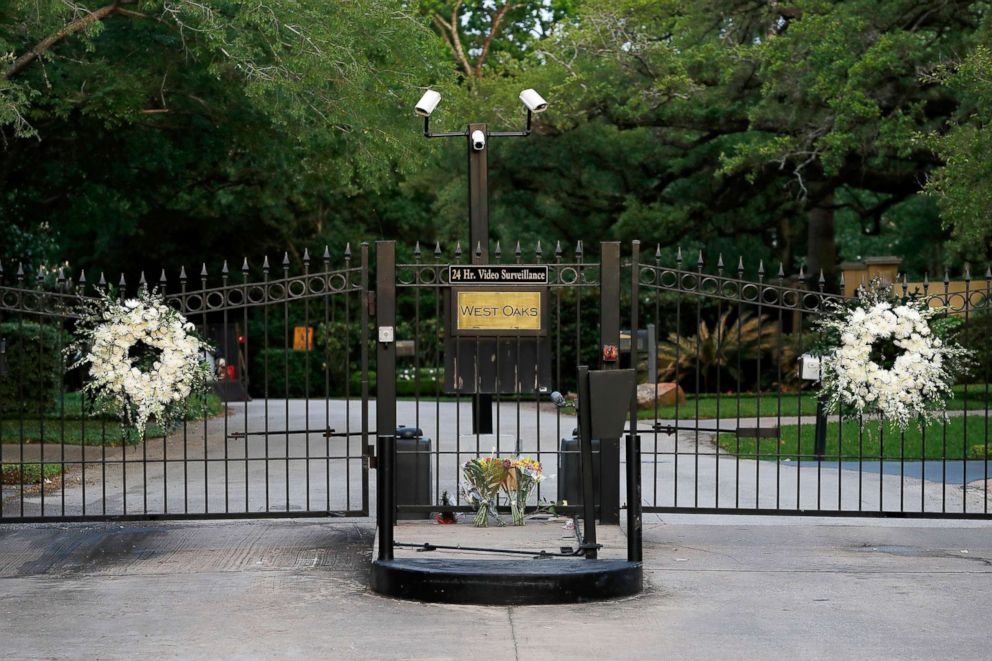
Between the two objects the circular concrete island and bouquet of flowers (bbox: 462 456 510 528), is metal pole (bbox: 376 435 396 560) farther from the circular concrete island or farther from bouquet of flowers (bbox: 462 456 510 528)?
bouquet of flowers (bbox: 462 456 510 528)

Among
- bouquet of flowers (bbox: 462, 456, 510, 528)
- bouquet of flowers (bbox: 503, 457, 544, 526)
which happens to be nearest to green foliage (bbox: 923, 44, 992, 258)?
bouquet of flowers (bbox: 503, 457, 544, 526)

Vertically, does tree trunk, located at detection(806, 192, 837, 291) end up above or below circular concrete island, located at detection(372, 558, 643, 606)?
above

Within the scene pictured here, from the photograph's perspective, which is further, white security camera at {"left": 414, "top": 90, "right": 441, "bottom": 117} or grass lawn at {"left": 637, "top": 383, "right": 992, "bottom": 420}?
grass lawn at {"left": 637, "top": 383, "right": 992, "bottom": 420}

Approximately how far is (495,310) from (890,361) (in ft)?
11.5

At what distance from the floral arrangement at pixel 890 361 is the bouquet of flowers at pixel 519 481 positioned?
2.75m

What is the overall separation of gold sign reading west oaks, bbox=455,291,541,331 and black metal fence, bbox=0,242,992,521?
73mm

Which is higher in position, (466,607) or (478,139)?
(478,139)

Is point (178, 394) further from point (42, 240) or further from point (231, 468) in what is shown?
point (42, 240)

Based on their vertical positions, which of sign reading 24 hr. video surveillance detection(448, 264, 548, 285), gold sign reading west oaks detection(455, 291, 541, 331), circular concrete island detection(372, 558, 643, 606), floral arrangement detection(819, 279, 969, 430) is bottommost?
circular concrete island detection(372, 558, 643, 606)

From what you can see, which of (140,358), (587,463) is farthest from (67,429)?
(587,463)

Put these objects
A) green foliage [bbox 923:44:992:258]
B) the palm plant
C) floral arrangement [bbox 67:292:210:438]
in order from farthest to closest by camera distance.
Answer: the palm plant
green foliage [bbox 923:44:992:258]
floral arrangement [bbox 67:292:210:438]

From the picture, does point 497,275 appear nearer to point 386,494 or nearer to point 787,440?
point 386,494

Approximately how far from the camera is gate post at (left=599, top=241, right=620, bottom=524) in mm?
11312

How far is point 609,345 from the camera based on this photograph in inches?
446
